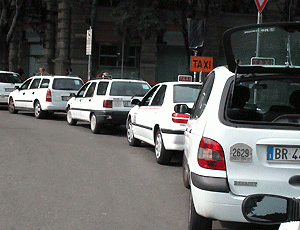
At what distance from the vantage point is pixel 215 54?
117 ft

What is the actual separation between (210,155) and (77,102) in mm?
12366

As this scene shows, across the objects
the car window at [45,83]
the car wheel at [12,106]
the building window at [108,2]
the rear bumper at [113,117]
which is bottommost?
the car wheel at [12,106]

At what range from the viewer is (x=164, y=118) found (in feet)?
33.0

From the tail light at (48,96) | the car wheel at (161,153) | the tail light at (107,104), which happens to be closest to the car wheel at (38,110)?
the tail light at (48,96)

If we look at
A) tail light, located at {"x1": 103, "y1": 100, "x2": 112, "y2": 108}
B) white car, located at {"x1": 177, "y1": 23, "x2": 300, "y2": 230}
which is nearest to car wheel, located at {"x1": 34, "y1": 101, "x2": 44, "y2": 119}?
tail light, located at {"x1": 103, "y1": 100, "x2": 112, "y2": 108}

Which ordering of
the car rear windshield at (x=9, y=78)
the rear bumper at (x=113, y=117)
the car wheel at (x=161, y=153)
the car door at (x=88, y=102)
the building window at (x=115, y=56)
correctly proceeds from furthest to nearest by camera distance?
the building window at (x=115, y=56), the car rear windshield at (x=9, y=78), the car door at (x=88, y=102), the rear bumper at (x=113, y=117), the car wheel at (x=161, y=153)

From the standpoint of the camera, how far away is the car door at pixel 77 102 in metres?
16.6

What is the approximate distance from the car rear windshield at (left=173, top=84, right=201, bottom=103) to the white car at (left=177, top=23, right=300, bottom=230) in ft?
15.9

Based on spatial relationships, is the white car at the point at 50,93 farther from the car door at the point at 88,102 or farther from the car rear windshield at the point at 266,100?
the car rear windshield at the point at 266,100

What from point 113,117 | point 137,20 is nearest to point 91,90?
point 113,117

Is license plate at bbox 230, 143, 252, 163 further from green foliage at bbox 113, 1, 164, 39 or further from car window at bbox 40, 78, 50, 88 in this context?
green foliage at bbox 113, 1, 164, 39

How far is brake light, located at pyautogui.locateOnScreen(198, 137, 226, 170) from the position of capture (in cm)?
466

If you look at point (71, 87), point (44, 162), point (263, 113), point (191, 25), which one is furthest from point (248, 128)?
point (71, 87)

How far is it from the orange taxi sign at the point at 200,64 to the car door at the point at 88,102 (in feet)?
10.6
